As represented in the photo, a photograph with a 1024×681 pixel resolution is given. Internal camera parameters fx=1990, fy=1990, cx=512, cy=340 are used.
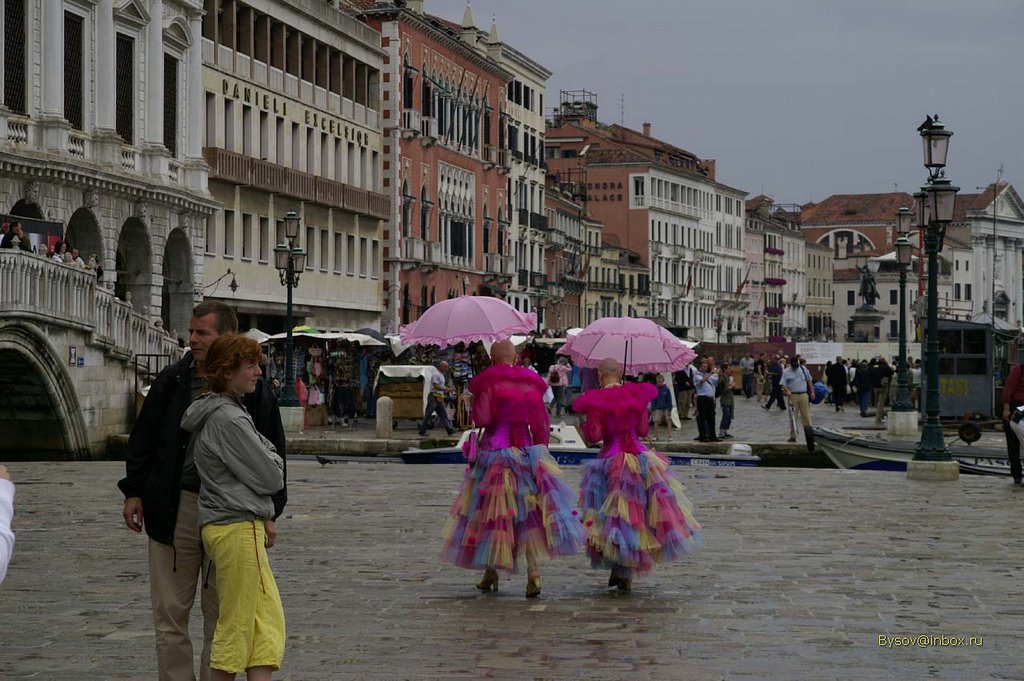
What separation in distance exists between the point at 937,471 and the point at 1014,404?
7.55ft

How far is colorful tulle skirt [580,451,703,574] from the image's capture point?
1295 cm

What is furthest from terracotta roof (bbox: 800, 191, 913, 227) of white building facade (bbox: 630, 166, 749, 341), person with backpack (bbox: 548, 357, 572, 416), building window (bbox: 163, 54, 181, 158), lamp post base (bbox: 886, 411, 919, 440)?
lamp post base (bbox: 886, 411, 919, 440)

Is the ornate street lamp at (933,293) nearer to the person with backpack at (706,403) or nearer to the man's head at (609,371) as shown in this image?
the person with backpack at (706,403)

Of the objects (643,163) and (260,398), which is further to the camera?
(643,163)

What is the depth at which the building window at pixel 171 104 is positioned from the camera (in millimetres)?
47812

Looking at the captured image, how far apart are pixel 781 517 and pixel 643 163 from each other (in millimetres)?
110336

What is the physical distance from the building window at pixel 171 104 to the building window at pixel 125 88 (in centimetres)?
238

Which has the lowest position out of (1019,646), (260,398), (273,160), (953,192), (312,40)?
(1019,646)

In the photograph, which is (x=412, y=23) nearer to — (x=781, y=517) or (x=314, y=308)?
(x=314, y=308)

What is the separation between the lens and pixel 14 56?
3934 cm

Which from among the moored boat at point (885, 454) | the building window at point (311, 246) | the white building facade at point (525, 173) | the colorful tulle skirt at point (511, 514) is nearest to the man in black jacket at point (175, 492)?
the colorful tulle skirt at point (511, 514)

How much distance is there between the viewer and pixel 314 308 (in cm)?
6344

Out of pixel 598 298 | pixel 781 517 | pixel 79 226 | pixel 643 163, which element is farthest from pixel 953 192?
pixel 643 163

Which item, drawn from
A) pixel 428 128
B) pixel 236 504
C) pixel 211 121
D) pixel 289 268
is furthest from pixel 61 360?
pixel 428 128
